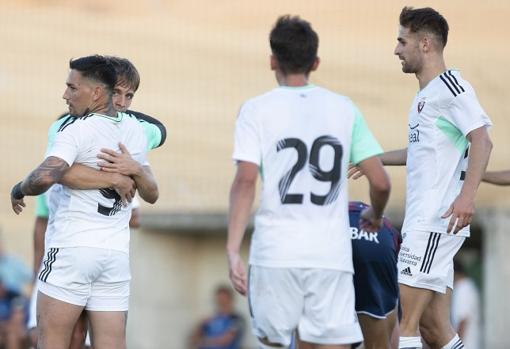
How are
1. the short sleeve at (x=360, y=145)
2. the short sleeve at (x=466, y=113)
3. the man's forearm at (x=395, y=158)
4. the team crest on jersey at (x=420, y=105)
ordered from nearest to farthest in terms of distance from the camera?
the short sleeve at (x=360, y=145)
the short sleeve at (x=466, y=113)
the team crest on jersey at (x=420, y=105)
the man's forearm at (x=395, y=158)

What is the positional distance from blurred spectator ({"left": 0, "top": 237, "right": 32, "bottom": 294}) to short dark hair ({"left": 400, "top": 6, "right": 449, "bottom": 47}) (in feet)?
30.2

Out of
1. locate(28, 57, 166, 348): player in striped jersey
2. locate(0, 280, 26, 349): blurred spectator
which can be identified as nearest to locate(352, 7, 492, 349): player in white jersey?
locate(28, 57, 166, 348): player in striped jersey

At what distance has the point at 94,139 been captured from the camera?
7062mm

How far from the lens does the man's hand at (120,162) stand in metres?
7.10

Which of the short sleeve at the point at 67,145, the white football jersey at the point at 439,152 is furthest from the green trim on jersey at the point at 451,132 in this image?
the short sleeve at the point at 67,145

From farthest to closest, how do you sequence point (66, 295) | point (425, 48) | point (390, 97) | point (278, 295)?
point (390, 97) < point (425, 48) < point (66, 295) < point (278, 295)

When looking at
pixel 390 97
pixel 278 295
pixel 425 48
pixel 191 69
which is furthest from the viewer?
pixel 191 69

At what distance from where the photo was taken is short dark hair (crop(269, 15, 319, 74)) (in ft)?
21.4

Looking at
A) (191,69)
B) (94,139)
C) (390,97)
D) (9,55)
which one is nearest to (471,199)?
(94,139)

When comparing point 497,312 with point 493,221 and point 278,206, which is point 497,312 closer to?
point 493,221

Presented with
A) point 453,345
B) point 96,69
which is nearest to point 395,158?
point 453,345

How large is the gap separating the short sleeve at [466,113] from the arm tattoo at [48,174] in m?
2.48

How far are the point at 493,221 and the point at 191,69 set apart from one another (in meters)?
9.06

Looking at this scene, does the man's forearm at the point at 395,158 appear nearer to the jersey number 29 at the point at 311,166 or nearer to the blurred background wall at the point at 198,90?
the jersey number 29 at the point at 311,166
